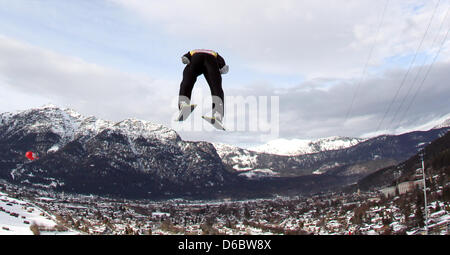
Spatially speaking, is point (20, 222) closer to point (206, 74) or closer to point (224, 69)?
point (206, 74)

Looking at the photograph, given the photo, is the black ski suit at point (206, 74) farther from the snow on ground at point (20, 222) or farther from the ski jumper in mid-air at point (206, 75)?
the snow on ground at point (20, 222)

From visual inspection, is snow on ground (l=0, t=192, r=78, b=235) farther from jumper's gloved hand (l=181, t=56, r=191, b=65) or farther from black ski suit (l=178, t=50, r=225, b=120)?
jumper's gloved hand (l=181, t=56, r=191, b=65)

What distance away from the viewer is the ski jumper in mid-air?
42.8 ft

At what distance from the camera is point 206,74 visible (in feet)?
43.8

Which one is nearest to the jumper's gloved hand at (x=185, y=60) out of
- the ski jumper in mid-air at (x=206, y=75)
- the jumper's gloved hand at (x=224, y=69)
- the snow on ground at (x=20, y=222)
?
the ski jumper in mid-air at (x=206, y=75)

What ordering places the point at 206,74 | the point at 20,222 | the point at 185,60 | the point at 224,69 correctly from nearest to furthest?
the point at 185,60
the point at 206,74
the point at 224,69
the point at 20,222

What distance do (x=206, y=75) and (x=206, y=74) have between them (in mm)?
45

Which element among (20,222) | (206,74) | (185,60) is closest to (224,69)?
(206,74)

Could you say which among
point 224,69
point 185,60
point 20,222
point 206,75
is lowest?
point 20,222

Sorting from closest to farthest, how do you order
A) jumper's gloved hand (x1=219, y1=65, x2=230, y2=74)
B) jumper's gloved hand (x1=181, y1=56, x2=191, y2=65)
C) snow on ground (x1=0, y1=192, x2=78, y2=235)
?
jumper's gloved hand (x1=181, y1=56, x2=191, y2=65) → jumper's gloved hand (x1=219, y1=65, x2=230, y2=74) → snow on ground (x1=0, y1=192, x2=78, y2=235)

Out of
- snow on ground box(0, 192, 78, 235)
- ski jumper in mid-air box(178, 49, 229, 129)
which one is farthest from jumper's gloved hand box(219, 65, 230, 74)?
snow on ground box(0, 192, 78, 235)

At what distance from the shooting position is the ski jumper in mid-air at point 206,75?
42.8ft
